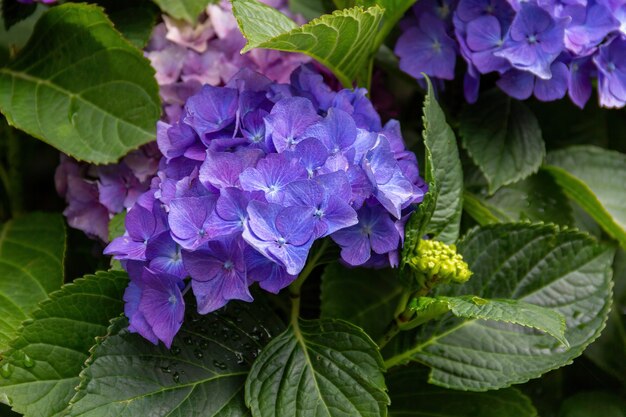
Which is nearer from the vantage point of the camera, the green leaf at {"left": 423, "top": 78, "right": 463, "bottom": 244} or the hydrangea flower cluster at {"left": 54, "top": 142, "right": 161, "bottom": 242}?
the green leaf at {"left": 423, "top": 78, "right": 463, "bottom": 244}

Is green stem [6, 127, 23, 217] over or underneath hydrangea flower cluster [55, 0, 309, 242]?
underneath

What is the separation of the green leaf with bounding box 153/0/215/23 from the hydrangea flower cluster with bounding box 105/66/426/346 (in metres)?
0.26

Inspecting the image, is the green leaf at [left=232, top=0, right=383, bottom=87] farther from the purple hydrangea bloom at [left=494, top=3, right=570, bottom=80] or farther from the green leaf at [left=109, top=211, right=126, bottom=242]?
the green leaf at [left=109, top=211, right=126, bottom=242]

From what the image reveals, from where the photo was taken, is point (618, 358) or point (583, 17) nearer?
point (583, 17)

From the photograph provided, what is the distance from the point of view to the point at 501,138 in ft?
3.68

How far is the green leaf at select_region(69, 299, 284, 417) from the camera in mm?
801

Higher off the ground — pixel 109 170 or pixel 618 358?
Result: pixel 109 170

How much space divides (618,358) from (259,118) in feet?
2.20

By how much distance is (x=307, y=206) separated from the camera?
0.76 m

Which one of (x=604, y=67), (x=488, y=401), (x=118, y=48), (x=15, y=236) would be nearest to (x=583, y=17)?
(x=604, y=67)

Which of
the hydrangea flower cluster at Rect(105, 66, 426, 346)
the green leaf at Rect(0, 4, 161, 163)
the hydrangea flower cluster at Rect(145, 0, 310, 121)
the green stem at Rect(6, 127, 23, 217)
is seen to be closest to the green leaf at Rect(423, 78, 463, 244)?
the hydrangea flower cluster at Rect(105, 66, 426, 346)

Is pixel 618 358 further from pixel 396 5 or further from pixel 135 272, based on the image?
pixel 135 272

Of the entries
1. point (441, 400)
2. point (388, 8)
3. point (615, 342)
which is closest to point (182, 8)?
point (388, 8)

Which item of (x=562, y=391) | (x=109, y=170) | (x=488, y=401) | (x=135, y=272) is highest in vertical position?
(x=135, y=272)
